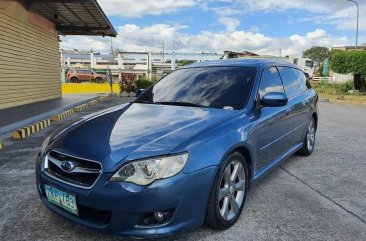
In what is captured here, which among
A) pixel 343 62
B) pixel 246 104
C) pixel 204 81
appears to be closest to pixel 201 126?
pixel 246 104

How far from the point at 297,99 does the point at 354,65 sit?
19.6 m

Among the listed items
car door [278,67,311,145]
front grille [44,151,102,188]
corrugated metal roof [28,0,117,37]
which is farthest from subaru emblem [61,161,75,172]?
corrugated metal roof [28,0,117,37]

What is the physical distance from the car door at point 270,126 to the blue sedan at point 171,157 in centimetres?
1

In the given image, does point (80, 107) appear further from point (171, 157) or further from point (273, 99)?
point (171, 157)

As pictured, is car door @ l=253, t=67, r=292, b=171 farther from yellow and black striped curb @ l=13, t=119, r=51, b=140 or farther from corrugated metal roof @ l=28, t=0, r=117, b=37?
corrugated metal roof @ l=28, t=0, r=117, b=37

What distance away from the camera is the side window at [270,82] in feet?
13.7

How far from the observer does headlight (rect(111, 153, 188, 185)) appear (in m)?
2.66

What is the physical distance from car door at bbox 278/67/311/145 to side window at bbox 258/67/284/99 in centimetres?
22

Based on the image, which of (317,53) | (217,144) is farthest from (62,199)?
(317,53)

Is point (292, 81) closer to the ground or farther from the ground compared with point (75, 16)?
closer to the ground

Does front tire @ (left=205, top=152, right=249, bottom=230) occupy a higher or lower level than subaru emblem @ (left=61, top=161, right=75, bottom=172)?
lower

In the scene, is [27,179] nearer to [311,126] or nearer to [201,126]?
[201,126]

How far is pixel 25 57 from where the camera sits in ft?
42.7

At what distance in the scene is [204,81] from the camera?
427 cm
